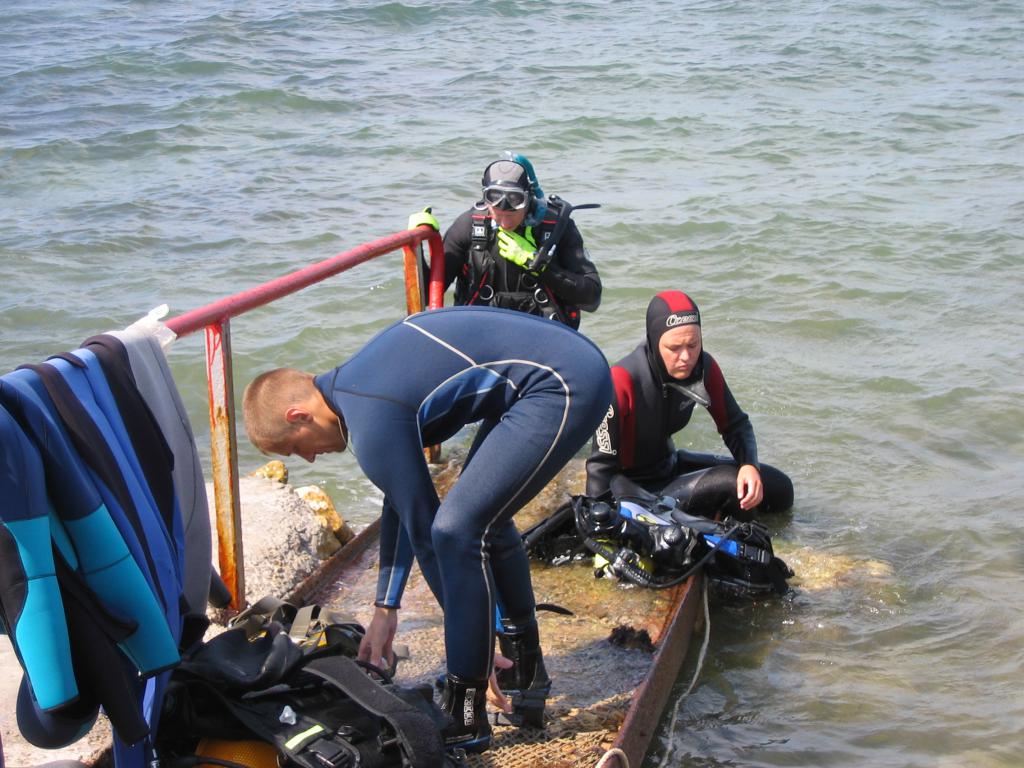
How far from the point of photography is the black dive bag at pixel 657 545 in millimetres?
4203

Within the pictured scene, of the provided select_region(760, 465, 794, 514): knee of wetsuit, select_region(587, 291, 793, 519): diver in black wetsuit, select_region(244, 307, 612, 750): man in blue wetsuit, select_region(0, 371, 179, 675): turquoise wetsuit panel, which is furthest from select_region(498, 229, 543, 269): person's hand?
select_region(0, 371, 179, 675): turquoise wetsuit panel

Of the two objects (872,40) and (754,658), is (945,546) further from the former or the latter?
(872,40)

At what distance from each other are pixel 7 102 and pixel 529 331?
545 inches

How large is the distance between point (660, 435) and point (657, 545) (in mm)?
711

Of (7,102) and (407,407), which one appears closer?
(407,407)

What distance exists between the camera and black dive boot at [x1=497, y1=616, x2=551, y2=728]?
3.12m

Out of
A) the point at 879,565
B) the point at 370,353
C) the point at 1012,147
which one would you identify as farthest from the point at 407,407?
the point at 1012,147

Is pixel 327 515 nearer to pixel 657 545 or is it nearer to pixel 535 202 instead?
pixel 657 545

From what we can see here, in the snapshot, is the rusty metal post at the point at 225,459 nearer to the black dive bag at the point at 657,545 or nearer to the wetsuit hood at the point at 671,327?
the black dive bag at the point at 657,545

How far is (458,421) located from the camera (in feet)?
9.39

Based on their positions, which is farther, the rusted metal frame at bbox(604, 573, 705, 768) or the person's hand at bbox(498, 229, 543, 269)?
the person's hand at bbox(498, 229, 543, 269)

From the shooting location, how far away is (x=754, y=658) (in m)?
4.22

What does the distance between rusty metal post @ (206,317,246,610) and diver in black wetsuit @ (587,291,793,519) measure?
63.5 inches

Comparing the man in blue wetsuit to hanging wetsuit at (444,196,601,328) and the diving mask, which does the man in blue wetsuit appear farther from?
hanging wetsuit at (444,196,601,328)
